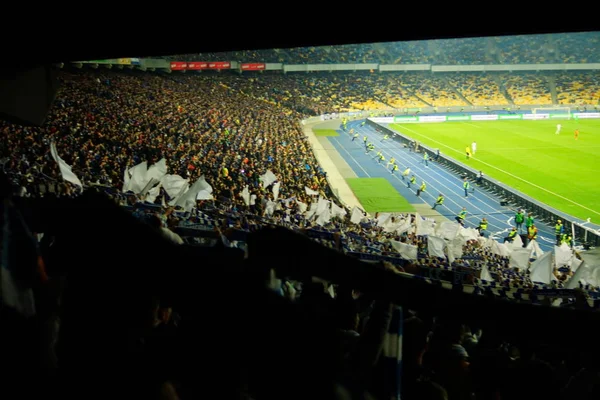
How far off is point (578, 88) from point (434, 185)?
67.4 meters

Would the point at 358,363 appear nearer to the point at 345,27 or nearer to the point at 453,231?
the point at 345,27

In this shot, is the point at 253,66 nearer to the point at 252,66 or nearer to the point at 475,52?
the point at 252,66

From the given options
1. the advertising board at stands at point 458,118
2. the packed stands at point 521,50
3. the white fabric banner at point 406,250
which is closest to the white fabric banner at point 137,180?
the white fabric banner at point 406,250

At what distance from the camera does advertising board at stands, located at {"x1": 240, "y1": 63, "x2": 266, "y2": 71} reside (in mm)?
79812

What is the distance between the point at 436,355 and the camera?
2469 mm

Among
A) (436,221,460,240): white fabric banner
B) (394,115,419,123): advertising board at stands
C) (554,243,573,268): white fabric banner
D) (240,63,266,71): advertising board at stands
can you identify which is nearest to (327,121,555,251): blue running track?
(554,243,573,268): white fabric banner

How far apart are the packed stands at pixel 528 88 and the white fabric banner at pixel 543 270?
8121 centimetres

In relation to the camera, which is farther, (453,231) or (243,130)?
(243,130)

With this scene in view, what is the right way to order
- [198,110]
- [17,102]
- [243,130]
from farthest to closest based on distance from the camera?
1. [198,110]
2. [243,130]
3. [17,102]

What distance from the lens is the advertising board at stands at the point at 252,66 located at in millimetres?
79812

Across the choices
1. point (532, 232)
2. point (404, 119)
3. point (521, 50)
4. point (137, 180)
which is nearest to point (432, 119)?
point (404, 119)

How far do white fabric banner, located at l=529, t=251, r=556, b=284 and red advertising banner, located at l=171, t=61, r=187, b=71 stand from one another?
6338 centimetres

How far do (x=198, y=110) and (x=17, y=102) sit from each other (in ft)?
116

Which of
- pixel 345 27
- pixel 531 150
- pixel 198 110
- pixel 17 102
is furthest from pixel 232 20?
pixel 531 150
